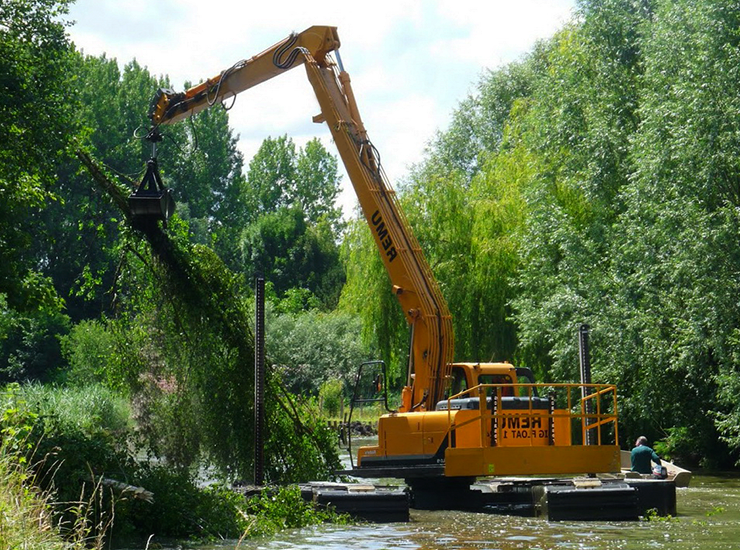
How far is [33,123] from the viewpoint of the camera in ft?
55.8

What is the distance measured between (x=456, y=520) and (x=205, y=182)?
67339 mm

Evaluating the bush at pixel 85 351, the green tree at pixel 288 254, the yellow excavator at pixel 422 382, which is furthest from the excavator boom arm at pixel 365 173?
the green tree at pixel 288 254

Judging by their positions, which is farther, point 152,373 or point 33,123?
point 152,373

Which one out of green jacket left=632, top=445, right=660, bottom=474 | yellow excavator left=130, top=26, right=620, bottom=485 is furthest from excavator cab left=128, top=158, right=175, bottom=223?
green jacket left=632, top=445, right=660, bottom=474

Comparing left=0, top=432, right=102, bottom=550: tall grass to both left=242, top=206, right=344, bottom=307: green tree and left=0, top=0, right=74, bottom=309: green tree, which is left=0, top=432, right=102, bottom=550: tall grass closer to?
left=0, top=0, right=74, bottom=309: green tree

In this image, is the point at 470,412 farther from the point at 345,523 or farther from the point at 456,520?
the point at 345,523

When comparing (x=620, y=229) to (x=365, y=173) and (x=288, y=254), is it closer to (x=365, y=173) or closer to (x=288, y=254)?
(x=365, y=173)

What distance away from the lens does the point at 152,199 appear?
15133 mm

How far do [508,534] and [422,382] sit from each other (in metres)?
4.39

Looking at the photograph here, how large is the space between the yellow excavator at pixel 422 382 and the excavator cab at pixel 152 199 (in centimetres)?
18

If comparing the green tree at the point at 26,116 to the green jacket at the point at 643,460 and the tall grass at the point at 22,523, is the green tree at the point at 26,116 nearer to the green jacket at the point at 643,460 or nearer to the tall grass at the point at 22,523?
the tall grass at the point at 22,523

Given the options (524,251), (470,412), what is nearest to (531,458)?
(470,412)

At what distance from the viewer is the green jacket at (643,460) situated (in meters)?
19.4

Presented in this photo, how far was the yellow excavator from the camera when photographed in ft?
55.6
